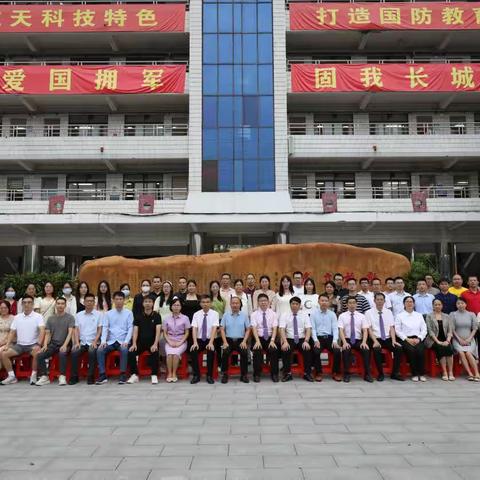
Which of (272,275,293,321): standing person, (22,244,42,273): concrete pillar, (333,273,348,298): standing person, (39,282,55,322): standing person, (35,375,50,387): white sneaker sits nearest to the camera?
(35,375,50,387): white sneaker

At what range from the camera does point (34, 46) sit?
21.6 metres

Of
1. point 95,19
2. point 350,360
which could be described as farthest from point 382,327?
point 95,19

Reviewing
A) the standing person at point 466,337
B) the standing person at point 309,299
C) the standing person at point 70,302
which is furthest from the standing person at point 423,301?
the standing person at point 70,302

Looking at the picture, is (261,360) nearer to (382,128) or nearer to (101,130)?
(382,128)

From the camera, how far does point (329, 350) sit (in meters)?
7.21

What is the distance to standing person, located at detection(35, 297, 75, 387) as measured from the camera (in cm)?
704

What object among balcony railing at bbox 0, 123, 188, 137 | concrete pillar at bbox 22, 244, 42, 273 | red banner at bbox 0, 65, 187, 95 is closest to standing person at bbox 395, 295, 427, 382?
red banner at bbox 0, 65, 187, 95

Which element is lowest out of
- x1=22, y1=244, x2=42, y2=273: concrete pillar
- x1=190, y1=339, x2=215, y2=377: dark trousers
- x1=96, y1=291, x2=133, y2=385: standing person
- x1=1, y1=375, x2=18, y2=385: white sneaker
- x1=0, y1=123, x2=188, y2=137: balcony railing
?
x1=1, y1=375, x2=18, y2=385: white sneaker

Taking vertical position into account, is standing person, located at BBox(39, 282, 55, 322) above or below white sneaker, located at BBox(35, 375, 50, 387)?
above

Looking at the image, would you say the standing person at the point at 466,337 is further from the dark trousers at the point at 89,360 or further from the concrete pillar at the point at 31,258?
the concrete pillar at the point at 31,258

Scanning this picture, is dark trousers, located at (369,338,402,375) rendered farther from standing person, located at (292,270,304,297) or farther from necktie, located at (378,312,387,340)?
standing person, located at (292,270,304,297)

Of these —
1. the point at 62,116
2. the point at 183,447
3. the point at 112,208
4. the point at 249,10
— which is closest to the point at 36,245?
the point at 112,208

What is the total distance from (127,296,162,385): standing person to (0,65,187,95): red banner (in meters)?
14.5

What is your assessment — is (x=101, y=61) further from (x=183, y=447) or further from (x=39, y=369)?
(x=183, y=447)
